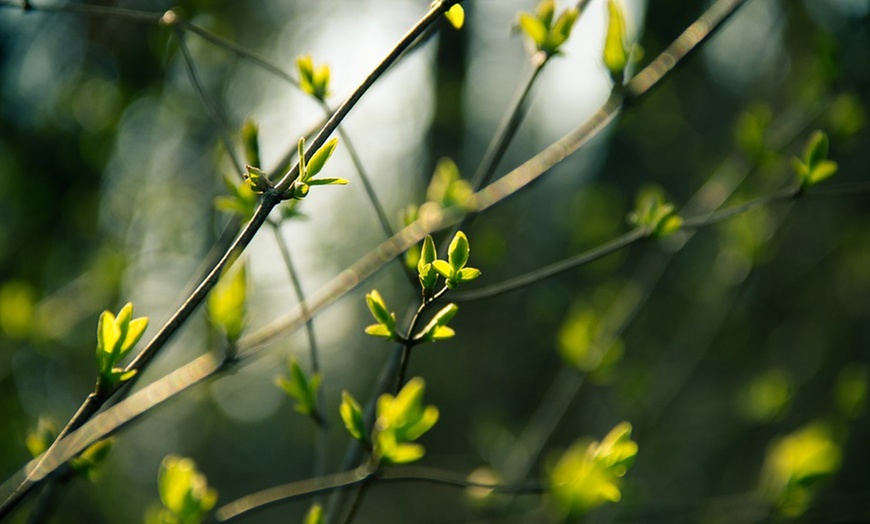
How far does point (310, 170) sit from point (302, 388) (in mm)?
430

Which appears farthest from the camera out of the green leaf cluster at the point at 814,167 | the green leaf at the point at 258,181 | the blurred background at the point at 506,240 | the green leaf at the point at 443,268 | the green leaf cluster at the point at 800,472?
the blurred background at the point at 506,240

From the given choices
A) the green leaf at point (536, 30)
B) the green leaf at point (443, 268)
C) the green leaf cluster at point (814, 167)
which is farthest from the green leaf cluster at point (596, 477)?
the green leaf at point (536, 30)

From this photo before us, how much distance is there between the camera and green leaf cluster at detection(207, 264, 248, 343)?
3.49 feet

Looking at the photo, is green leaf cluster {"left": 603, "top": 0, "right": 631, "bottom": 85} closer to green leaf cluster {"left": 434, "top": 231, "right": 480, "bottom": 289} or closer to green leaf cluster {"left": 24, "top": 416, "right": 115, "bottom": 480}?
green leaf cluster {"left": 434, "top": 231, "right": 480, "bottom": 289}

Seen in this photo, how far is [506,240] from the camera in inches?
132

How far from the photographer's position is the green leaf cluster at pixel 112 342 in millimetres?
836

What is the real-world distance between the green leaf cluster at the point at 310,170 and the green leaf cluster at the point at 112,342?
0.29 m

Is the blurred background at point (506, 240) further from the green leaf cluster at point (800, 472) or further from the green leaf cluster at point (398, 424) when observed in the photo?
the green leaf cluster at point (398, 424)

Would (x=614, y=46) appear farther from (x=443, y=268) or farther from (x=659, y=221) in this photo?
(x=443, y=268)

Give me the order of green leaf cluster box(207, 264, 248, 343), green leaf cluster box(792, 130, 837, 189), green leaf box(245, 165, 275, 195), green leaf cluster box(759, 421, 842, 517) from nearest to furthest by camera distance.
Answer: green leaf box(245, 165, 275, 195) < green leaf cluster box(207, 264, 248, 343) < green leaf cluster box(792, 130, 837, 189) < green leaf cluster box(759, 421, 842, 517)

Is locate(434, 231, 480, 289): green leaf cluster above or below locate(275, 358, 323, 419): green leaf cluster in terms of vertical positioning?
above

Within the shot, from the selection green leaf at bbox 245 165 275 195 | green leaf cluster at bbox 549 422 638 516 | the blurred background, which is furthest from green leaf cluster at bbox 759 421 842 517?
green leaf at bbox 245 165 275 195

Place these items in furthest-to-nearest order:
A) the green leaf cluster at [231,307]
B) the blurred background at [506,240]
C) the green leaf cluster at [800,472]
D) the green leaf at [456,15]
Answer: the blurred background at [506,240] → the green leaf cluster at [800,472] → the green leaf cluster at [231,307] → the green leaf at [456,15]

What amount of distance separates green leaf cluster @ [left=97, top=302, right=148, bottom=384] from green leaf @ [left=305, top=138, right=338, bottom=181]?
306mm
